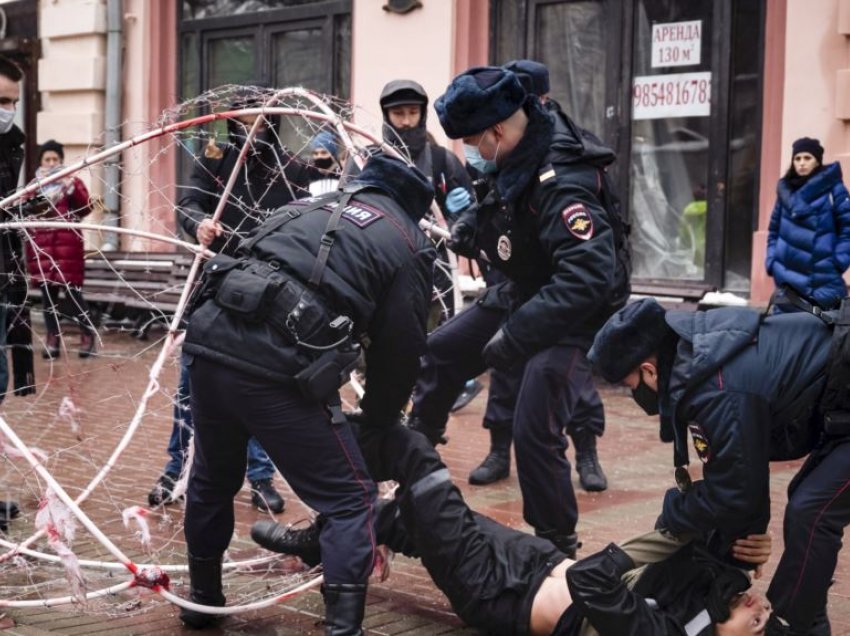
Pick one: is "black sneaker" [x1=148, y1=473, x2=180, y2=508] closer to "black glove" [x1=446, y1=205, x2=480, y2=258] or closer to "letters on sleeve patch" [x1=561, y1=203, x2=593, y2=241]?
"black glove" [x1=446, y1=205, x2=480, y2=258]

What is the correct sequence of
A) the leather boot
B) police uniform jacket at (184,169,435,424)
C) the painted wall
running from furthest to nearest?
the painted wall < the leather boot < police uniform jacket at (184,169,435,424)

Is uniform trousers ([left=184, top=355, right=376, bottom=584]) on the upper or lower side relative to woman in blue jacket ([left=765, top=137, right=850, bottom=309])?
lower

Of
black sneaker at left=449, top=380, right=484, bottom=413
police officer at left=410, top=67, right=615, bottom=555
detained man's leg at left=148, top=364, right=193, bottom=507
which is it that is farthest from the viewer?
black sneaker at left=449, top=380, right=484, bottom=413

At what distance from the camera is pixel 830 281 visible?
31.9ft

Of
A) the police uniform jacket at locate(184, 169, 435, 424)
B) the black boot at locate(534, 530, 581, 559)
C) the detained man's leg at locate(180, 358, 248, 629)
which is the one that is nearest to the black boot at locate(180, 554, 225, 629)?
the detained man's leg at locate(180, 358, 248, 629)

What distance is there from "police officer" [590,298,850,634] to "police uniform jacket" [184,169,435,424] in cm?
63

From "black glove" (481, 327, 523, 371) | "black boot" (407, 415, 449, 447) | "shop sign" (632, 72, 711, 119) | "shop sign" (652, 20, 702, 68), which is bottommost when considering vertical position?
"black boot" (407, 415, 449, 447)

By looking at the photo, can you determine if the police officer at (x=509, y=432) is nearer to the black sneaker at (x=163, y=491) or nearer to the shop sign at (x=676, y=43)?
the black sneaker at (x=163, y=491)

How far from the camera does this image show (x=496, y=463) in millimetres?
7574

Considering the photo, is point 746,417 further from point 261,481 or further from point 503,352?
point 261,481

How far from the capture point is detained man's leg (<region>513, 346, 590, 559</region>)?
555 cm

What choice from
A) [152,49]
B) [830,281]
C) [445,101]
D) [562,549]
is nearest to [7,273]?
[445,101]

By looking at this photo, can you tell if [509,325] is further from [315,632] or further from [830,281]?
[830,281]

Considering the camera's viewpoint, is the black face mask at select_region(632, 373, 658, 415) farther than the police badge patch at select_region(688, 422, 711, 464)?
Yes
